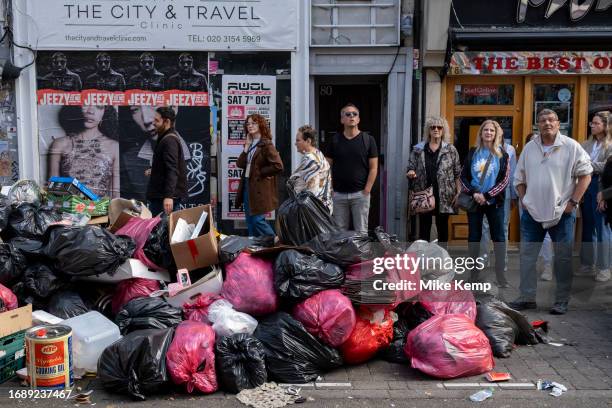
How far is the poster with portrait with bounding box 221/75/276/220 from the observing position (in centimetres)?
920

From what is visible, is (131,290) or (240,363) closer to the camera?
(240,363)

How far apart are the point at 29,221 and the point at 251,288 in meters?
2.42

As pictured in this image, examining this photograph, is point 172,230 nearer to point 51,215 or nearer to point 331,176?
point 51,215

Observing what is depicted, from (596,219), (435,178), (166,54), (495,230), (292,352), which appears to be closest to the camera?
(292,352)

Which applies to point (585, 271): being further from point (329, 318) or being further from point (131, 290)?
point (131, 290)

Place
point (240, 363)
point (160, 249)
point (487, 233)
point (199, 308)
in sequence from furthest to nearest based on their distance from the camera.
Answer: point (487, 233) < point (160, 249) < point (199, 308) < point (240, 363)

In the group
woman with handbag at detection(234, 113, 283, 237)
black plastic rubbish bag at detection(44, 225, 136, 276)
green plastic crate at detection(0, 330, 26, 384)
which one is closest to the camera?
green plastic crate at detection(0, 330, 26, 384)

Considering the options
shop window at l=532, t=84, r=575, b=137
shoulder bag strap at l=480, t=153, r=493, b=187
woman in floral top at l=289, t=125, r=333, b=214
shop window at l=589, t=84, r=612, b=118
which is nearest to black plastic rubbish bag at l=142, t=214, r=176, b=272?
woman in floral top at l=289, t=125, r=333, b=214

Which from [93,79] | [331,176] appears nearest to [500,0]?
[331,176]

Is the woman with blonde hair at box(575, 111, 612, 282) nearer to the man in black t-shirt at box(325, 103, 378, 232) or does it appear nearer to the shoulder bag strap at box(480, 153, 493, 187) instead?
the shoulder bag strap at box(480, 153, 493, 187)

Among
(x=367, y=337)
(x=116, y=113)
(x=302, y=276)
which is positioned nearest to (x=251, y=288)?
(x=302, y=276)

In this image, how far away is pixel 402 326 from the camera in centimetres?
530

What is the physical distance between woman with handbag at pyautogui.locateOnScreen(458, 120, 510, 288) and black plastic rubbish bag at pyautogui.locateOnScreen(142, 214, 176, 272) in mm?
3252

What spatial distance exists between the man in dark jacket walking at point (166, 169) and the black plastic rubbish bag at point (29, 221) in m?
1.22
